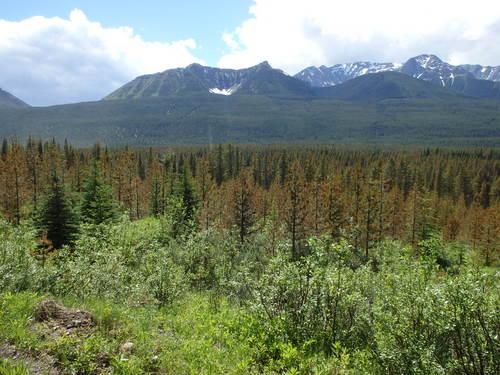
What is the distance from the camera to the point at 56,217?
85.3ft

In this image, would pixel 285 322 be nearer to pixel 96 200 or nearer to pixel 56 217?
pixel 56 217

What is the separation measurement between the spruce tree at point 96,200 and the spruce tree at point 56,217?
2050 millimetres

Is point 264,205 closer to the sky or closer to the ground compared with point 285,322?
closer to the ground

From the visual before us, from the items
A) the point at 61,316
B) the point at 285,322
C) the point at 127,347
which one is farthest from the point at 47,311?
the point at 285,322

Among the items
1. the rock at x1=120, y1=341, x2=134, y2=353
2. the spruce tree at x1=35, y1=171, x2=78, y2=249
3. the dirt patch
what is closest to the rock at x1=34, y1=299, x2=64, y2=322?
the dirt patch

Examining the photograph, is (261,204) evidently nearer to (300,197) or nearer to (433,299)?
(300,197)

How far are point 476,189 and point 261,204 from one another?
7836cm

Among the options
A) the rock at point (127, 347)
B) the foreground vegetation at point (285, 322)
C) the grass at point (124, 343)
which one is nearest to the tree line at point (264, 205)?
the foreground vegetation at point (285, 322)

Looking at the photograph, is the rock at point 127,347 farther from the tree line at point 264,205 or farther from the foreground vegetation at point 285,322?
the tree line at point 264,205

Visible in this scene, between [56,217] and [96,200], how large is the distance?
12.3 feet

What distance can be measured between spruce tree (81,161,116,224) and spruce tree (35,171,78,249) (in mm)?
2050

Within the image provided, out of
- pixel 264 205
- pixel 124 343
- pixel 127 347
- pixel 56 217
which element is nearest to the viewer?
pixel 127 347

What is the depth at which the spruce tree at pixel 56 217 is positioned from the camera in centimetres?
2556

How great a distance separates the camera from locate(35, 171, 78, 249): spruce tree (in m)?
25.6
